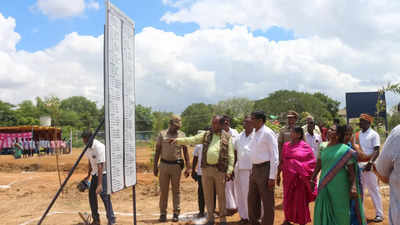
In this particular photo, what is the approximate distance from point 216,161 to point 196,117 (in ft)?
180

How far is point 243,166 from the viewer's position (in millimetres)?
6195

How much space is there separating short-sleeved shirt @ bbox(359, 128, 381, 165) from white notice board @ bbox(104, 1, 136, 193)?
4.15 meters

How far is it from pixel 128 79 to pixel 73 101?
98.0 m

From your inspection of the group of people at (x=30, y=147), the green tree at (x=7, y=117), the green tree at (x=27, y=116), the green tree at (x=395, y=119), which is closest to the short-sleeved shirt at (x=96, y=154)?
the green tree at (x=395, y=119)

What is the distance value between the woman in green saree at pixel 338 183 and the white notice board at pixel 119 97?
7.94 feet

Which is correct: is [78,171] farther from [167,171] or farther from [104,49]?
[104,49]

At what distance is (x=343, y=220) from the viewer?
437cm

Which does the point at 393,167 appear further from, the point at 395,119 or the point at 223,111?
the point at 223,111

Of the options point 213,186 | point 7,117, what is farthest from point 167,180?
point 7,117

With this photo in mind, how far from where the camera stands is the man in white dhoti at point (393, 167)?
132 inches

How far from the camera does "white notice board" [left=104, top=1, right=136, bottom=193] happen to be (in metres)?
4.06

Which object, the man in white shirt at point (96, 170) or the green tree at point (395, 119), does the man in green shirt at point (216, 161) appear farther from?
the green tree at point (395, 119)

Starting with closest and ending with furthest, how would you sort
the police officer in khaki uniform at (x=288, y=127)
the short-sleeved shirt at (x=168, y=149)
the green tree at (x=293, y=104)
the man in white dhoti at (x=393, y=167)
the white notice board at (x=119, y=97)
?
the man in white dhoti at (x=393, y=167) → the white notice board at (x=119, y=97) → the short-sleeved shirt at (x=168, y=149) → the police officer in khaki uniform at (x=288, y=127) → the green tree at (x=293, y=104)

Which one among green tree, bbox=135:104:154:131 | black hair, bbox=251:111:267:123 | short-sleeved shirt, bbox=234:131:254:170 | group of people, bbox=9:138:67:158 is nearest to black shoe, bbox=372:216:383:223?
short-sleeved shirt, bbox=234:131:254:170
